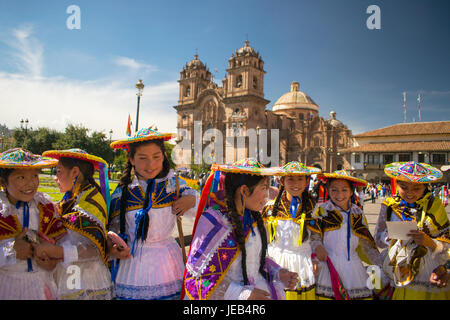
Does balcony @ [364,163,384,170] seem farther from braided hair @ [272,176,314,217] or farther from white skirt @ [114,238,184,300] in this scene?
white skirt @ [114,238,184,300]

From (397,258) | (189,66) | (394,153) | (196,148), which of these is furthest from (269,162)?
(397,258)

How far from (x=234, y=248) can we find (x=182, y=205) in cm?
86

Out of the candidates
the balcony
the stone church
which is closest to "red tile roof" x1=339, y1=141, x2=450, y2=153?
the balcony

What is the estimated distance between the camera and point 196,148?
183 feet

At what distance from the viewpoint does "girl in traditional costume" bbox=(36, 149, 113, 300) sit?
269 cm

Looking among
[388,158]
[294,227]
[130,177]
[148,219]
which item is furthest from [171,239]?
[388,158]

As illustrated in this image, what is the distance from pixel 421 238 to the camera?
3627 mm

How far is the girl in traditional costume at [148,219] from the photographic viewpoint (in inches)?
111

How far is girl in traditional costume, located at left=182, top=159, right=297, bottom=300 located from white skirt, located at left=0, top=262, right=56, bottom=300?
1448 millimetres

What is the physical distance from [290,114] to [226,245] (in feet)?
207

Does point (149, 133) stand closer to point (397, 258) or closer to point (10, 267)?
point (10, 267)

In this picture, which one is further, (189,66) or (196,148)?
(189,66)

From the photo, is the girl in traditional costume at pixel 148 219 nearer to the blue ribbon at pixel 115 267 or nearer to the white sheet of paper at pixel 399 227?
the blue ribbon at pixel 115 267

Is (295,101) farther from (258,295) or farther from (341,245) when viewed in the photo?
(258,295)
